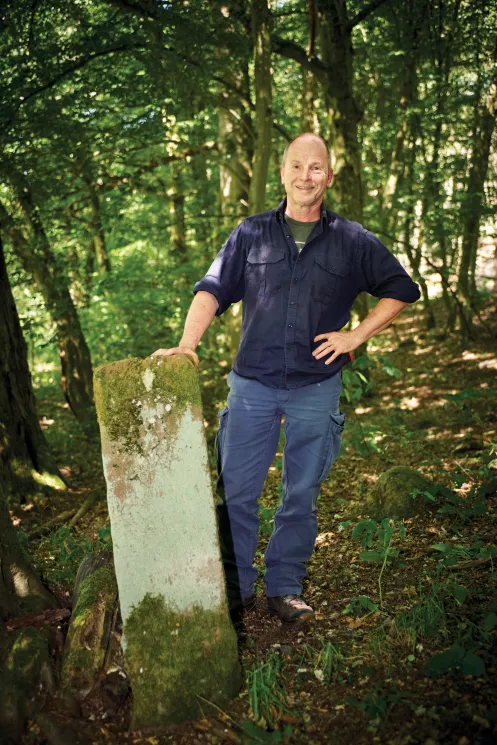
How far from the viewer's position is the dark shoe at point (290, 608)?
322cm

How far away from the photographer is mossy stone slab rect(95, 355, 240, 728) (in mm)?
2492

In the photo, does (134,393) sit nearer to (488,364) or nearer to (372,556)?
(372,556)

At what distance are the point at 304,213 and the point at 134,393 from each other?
4.61 feet

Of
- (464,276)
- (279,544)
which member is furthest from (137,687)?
(464,276)

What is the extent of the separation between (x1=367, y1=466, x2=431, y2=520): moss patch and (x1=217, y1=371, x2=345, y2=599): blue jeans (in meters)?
1.44

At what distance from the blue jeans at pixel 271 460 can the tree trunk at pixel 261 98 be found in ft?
19.6

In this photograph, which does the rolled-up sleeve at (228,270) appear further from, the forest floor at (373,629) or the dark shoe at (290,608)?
the forest floor at (373,629)

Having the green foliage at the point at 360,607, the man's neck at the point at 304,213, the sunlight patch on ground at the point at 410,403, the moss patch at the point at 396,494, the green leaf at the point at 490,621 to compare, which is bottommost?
the sunlight patch on ground at the point at 410,403

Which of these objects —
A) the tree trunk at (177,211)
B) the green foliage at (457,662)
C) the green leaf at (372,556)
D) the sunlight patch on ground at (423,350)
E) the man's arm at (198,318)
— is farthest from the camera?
the sunlight patch on ground at (423,350)

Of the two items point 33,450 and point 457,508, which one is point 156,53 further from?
point 457,508

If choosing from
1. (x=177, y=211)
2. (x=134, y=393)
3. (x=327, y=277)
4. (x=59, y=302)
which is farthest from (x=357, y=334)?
(x=177, y=211)

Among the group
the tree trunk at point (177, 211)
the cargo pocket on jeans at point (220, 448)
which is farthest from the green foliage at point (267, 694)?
the tree trunk at point (177, 211)

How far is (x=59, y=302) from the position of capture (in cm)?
933

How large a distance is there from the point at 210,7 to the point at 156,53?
1184 millimetres
